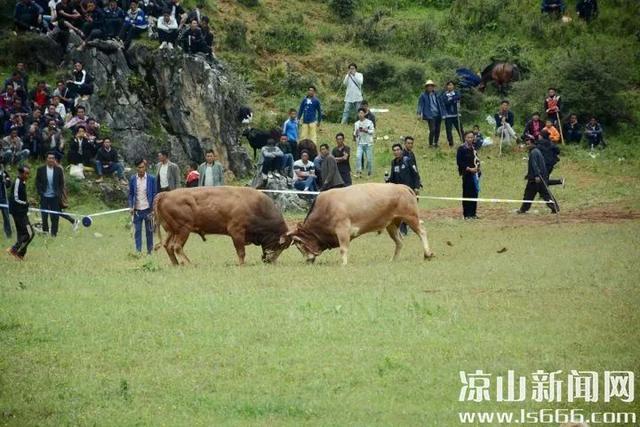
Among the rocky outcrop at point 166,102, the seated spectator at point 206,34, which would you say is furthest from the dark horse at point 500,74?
the seated spectator at point 206,34

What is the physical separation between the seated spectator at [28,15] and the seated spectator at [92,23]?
1695 mm

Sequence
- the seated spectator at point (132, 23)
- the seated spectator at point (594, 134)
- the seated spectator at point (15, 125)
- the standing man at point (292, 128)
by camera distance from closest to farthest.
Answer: the seated spectator at point (15, 125) → the standing man at point (292, 128) → the seated spectator at point (132, 23) → the seated spectator at point (594, 134)

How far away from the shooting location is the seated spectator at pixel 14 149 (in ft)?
118

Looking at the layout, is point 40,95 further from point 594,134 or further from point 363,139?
point 594,134

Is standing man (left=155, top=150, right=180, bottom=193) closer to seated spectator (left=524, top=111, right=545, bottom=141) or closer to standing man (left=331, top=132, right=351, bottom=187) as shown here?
standing man (left=331, top=132, right=351, bottom=187)

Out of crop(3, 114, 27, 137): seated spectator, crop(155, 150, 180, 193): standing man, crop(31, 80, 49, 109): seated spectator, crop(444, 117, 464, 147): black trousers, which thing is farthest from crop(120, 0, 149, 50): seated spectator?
crop(155, 150, 180, 193): standing man

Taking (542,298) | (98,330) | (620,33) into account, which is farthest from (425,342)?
(620,33)

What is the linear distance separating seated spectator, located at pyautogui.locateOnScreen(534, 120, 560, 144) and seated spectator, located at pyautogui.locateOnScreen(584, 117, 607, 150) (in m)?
1.02

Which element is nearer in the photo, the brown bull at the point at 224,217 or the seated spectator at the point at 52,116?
the brown bull at the point at 224,217

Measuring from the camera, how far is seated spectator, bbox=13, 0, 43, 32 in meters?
40.1

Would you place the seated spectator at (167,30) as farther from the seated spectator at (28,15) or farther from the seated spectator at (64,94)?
the seated spectator at (28,15)

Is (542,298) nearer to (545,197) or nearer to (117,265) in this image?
(117,265)

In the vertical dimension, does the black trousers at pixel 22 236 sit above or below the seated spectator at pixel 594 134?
above

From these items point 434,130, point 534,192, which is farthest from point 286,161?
point 434,130
